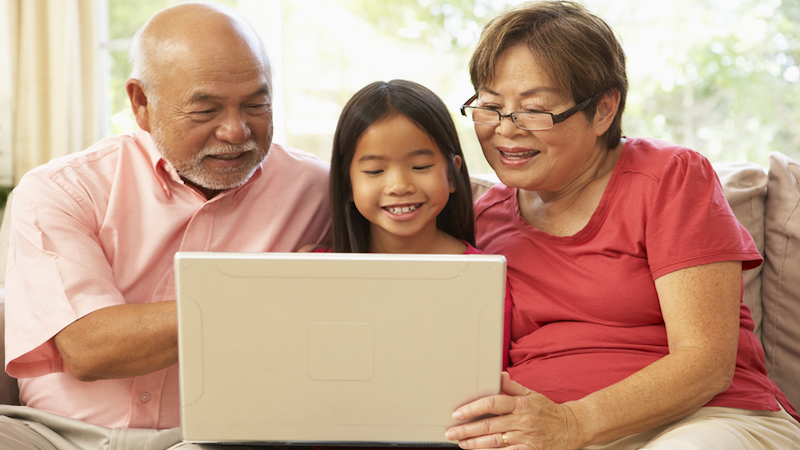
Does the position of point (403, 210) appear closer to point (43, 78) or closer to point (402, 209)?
point (402, 209)

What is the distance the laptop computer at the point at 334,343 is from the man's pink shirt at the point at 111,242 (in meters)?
0.48

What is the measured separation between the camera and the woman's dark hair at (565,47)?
1.38 metres

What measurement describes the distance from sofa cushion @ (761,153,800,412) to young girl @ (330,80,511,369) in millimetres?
775

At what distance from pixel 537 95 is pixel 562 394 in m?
0.63

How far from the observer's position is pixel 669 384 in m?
1.21

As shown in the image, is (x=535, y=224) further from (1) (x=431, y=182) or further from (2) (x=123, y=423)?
(2) (x=123, y=423)

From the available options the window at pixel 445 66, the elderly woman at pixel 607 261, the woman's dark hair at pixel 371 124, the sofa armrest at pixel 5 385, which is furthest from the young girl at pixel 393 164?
the window at pixel 445 66

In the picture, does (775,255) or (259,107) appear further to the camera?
(775,255)

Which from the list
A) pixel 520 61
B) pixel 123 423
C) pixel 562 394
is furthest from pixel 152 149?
pixel 562 394

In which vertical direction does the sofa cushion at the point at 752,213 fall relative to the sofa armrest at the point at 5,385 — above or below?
above

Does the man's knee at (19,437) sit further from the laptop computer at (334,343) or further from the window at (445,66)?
the window at (445,66)

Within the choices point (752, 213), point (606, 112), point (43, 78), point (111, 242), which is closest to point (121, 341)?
point (111, 242)

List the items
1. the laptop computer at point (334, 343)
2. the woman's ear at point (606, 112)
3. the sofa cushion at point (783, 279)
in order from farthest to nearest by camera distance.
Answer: the sofa cushion at point (783, 279), the woman's ear at point (606, 112), the laptop computer at point (334, 343)

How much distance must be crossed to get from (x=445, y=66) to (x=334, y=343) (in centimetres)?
265
